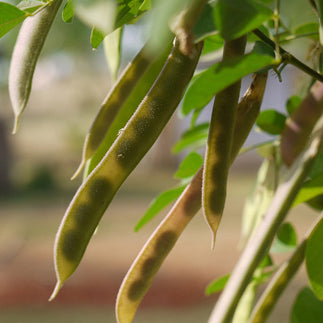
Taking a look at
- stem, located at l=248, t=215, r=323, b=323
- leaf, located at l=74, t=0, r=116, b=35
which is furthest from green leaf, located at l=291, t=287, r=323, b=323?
leaf, located at l=74, t=0, r=116, b=35

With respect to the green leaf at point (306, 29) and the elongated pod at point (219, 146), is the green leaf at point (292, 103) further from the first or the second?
the elongated pod at point (219, 146)

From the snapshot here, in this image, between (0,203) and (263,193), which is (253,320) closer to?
(263,193)

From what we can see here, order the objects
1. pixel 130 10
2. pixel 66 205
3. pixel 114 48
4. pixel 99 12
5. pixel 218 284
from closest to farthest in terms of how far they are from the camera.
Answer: pixel 99 12, pixel 130 10, pixel 114 48, pixel 218 284, pixel 66 205

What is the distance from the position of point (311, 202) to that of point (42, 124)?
14140 mm

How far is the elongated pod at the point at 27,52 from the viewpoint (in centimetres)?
39

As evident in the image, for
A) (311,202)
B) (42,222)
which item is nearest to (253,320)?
(311,202)

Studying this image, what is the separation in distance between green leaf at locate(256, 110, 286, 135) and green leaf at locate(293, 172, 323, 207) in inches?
A: 2.7

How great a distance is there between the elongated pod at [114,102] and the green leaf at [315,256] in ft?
0.59

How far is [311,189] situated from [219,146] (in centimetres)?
20


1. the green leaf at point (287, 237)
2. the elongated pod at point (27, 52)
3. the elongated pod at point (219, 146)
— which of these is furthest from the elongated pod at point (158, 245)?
the green leaf at point (287, 237)

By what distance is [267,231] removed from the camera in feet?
1.51

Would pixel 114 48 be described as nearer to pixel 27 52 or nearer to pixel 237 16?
pixel 27 52

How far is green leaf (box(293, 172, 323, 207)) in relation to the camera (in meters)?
0.53

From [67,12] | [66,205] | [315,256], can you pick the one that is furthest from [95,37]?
[66,205]
